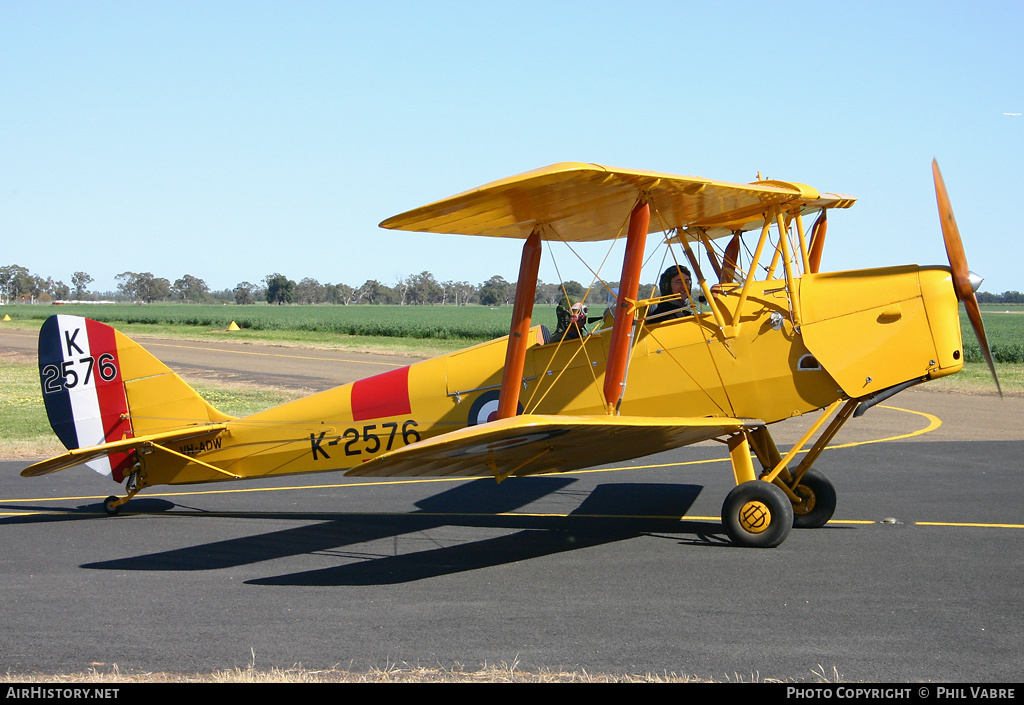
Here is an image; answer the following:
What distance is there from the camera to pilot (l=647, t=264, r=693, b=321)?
6.89m

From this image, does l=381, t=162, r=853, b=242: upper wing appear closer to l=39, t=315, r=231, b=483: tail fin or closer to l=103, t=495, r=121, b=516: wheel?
l=39, t=315, r=231, b=483: tail fin

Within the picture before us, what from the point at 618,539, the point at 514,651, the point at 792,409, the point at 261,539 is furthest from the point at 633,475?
the point at 514,651

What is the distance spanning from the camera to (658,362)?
692cm

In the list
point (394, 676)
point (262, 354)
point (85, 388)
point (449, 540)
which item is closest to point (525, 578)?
point (449, 540)

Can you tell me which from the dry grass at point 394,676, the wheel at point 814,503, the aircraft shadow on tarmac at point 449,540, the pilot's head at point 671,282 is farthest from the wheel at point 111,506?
the wheel at point 814,503

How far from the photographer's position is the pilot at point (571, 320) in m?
6.91

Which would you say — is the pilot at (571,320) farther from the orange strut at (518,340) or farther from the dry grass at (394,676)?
the dry grass at (394,676)

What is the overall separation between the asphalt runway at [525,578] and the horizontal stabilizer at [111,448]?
2.31 ft

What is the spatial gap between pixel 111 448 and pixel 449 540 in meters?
3.27

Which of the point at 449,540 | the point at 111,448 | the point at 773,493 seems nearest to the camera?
the point at 773,493

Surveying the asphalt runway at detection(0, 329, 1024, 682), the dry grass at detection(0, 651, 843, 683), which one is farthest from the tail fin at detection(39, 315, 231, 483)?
the dry grass at detection(0, 651, 843, 683)

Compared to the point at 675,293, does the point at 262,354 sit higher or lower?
lower

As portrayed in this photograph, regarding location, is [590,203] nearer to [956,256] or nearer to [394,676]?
[956,256]

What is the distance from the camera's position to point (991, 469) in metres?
9.81
